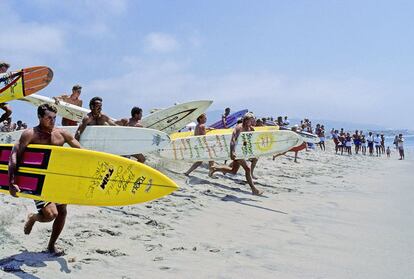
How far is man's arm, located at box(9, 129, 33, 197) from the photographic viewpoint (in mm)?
3570

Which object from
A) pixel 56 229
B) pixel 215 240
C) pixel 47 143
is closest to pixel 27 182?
pixel 47 143

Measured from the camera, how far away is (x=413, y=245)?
498 centimetres

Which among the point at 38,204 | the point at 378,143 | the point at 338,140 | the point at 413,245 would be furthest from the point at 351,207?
the point at 378,143

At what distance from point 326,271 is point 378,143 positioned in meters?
26.5

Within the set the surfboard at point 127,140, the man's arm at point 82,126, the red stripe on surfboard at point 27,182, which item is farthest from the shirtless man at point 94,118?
the red stripe on surfboard at point 27,182

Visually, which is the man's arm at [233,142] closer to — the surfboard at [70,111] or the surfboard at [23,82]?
the surfboard at [70,111]

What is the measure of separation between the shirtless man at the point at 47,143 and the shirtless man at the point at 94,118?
8.03ft

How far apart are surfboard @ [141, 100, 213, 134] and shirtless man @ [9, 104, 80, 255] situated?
22.2 ft

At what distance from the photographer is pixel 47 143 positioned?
3.81 meters

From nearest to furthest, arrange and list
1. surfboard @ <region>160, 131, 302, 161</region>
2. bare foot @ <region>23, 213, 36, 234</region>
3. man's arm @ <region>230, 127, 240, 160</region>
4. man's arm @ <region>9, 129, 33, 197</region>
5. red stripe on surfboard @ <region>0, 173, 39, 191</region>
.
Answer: man's arm @ <region>9, 129, 33, 197</region> < bare foot @ <region>23, 213, 36, 234</region> < red stripe on surfboard @ <region>0, 173, 39, 191</region> < man's arm @ <region>230, 127, 240, 160</region> < surfboard @ <region>160, 131, 302, 161</region>

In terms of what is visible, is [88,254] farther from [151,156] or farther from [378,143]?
[378,143]

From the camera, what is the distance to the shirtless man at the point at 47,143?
359 centimetres

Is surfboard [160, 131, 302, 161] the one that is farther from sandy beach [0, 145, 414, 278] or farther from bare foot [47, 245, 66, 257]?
bare foot [47, 245, 66, 257]

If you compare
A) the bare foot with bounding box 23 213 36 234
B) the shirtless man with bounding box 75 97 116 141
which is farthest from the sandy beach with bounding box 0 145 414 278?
the shirtless man with bounding box 75 97 116 141
